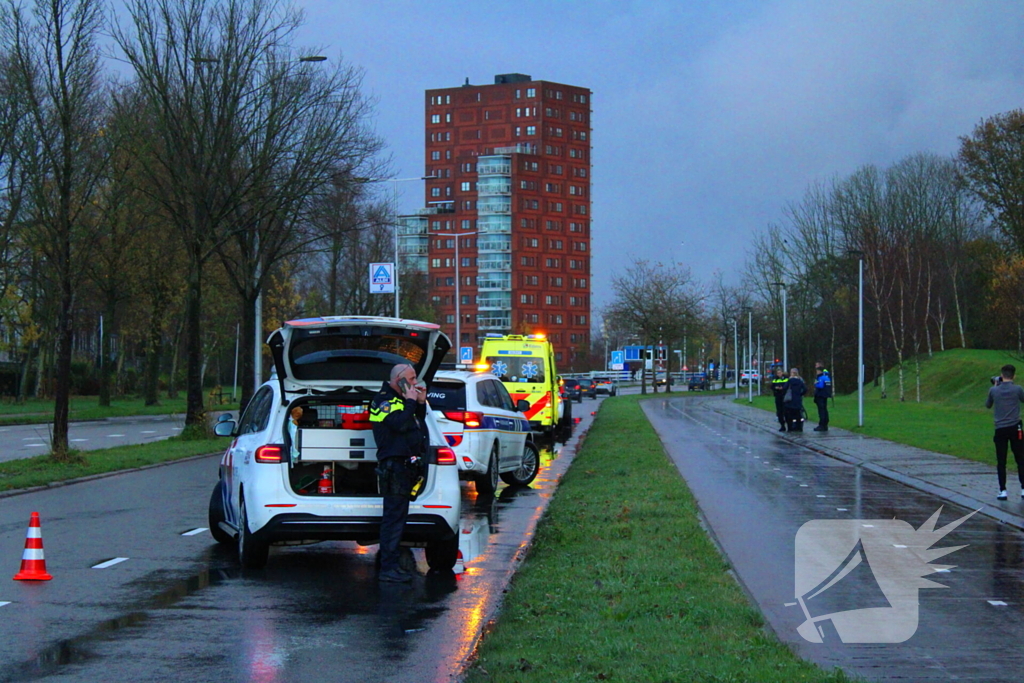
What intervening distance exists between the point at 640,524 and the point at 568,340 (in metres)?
119

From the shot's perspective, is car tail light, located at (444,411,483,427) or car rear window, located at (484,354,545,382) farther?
car rear window, located at (484,354,545,382)

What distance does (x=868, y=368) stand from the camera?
76062mm

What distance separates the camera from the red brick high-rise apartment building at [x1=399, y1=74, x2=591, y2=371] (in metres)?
126

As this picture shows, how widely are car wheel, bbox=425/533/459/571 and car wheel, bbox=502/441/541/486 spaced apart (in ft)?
27.6

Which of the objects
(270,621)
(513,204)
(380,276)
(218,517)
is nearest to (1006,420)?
(218,517)

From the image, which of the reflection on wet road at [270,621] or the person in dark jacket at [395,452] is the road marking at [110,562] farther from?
the person in dark jacket at [395,452]

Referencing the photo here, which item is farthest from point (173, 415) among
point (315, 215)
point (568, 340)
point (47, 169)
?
point (568, 340)

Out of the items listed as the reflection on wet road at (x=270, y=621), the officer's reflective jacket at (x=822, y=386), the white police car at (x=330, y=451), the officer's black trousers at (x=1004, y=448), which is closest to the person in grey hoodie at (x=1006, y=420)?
the officer's black trousers at (x=1004, y=448)

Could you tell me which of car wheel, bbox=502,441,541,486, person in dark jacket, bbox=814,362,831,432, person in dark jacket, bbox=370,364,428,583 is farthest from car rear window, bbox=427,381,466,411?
person in dark jacket, bbox=814,362,831,432

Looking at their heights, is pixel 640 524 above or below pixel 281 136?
below

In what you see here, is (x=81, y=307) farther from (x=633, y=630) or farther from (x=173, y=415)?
(x=633, y=630)

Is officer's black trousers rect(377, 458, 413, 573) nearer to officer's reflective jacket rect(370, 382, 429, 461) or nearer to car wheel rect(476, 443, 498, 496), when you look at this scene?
officer's reflective jacket rect(370, 382, 429, 461)

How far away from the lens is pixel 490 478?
17047 millimetres

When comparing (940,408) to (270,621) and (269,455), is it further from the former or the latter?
(270,621)
